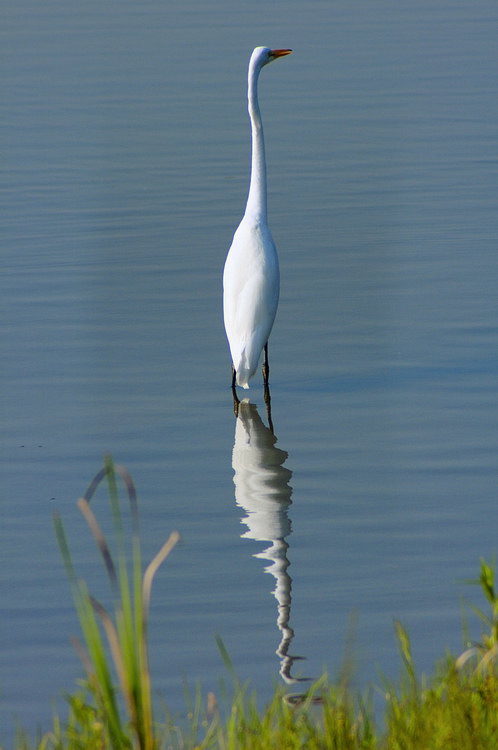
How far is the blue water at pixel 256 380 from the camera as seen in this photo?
4.79m

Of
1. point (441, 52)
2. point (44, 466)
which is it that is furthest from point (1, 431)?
point (441, 52)

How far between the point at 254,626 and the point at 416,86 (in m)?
14.4

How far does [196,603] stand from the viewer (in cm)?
487

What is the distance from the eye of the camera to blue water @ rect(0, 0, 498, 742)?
4785 mm

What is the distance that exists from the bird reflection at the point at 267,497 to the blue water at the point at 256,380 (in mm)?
20

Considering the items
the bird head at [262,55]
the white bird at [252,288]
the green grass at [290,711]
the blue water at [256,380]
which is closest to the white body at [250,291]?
the white bird at [252,288]

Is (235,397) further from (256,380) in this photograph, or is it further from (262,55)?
(262,55)

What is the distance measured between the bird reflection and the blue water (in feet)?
0.07

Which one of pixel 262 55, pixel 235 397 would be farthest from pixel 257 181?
pixel 235 397

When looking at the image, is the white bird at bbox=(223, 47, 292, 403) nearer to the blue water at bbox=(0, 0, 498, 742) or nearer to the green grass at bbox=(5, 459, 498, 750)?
the blue water at bbox=(0, 0, 498, 742)

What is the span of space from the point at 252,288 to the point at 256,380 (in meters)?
0.52

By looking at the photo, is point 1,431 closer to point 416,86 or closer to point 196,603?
point 196,603

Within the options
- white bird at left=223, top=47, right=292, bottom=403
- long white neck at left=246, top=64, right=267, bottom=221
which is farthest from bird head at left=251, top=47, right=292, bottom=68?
white bird at left=223, top=47, right=292, bottom=403

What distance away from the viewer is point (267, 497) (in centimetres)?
598
